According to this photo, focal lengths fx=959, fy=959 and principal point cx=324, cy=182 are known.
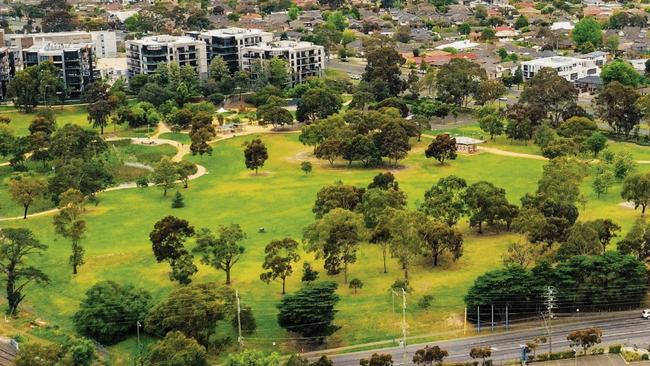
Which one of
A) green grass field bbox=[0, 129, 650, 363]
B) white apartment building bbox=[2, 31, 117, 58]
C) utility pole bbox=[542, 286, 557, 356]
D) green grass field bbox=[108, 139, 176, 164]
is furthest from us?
white apartment building bbox=[2, 31, 117, 58]

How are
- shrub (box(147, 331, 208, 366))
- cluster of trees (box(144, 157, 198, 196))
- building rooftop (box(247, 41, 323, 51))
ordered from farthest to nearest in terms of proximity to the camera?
building rooftop (box(247, 41, 323, 51)) < cluster of trees (box(144, 157, 198, 196)) < shrub (box(147, 331, 208, 366))

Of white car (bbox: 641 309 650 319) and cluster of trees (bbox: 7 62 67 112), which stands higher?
cluster of trees (bbox: 7 62 67 112)

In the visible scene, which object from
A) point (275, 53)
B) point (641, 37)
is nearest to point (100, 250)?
point (275, 53)

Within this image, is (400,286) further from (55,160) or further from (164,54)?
(164,54)

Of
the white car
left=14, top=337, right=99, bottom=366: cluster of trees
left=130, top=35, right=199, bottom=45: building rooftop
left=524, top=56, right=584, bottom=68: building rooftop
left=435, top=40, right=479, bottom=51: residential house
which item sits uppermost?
left=130, top=35, right=199, bottom=45: building rooftop

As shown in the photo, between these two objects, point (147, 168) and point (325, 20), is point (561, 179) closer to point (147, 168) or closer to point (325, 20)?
point (147, 168)

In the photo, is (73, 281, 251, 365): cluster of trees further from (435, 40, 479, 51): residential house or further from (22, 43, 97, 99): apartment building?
(435, 40, 479, 51): residential house

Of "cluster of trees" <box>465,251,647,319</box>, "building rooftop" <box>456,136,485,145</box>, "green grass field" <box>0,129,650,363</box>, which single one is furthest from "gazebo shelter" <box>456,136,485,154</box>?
"cluster of trees" <box>465,251,647,319</box>

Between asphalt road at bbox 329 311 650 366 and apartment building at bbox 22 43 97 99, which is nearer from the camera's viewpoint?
asphalt road at bbox 329 311 650 366
